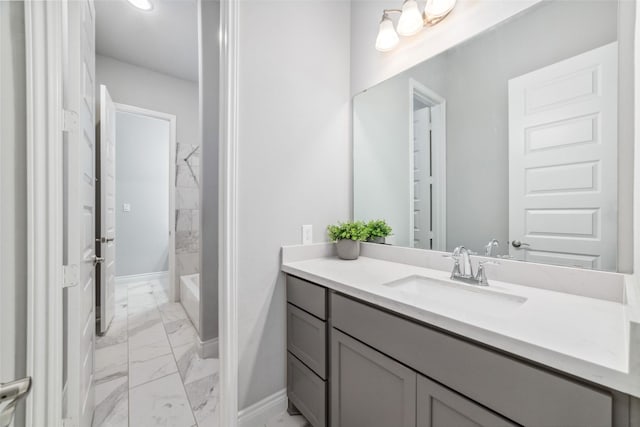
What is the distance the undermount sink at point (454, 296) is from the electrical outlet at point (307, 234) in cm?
60

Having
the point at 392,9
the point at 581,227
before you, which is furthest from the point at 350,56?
the point at 581,227

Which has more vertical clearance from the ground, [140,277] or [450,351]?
[450,351]

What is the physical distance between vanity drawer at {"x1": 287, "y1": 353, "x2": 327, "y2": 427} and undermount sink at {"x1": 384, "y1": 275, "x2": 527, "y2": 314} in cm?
60

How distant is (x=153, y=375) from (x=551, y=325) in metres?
2.16

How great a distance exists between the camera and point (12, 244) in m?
0.77

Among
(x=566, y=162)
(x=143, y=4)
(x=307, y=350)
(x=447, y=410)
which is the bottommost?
(x=307, y=350)

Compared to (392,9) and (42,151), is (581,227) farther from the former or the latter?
(42,151)

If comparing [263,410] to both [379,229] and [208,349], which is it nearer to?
[208,349]

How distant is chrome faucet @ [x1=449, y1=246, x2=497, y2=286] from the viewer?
1049 millimetres

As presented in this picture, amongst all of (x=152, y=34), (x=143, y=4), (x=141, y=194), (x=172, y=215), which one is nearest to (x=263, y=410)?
(x=172, y=215)

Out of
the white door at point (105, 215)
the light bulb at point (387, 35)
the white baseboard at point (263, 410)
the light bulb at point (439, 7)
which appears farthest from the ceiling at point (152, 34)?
the white baseboard at point (263, 410)

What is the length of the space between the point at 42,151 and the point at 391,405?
1419 mm

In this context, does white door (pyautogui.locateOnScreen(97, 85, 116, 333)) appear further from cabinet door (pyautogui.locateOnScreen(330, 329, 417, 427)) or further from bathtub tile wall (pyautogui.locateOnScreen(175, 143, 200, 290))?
cabinet door (pyautogui.locateOnScreen(330, 329, 417, 427))

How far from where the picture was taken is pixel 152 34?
252 centimetres
